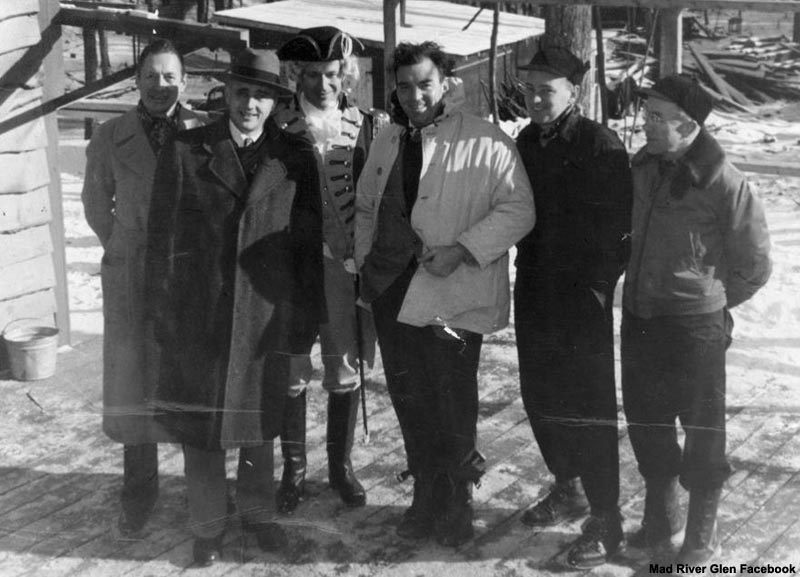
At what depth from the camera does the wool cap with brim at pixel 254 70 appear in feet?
12.4

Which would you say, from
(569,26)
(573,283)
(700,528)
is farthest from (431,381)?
(569,26)

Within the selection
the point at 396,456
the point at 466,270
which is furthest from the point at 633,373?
the point at 396,456

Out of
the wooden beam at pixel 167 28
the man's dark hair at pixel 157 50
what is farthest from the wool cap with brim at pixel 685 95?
the wooden beam at pixel 167 28

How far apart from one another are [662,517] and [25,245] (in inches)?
154

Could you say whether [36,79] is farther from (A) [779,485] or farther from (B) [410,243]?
(A) [779,485]

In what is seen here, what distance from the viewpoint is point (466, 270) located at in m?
3.86

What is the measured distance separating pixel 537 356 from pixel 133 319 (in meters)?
1.63

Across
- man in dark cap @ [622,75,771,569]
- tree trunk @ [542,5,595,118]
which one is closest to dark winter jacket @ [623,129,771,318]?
man in dark cap @ [622,75,771,569]

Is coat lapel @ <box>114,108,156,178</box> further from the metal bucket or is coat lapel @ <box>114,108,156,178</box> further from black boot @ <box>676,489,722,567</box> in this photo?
black boot @ <box>676,489,722,567</box>

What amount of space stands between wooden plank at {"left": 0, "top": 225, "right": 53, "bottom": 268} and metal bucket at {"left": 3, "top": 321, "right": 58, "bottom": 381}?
41 cm

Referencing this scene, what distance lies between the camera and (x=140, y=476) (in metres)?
4.34

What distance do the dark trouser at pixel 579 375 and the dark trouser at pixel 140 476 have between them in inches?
64.0

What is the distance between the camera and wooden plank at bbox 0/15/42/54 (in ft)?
18.1

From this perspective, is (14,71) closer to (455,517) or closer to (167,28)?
(167,28)
